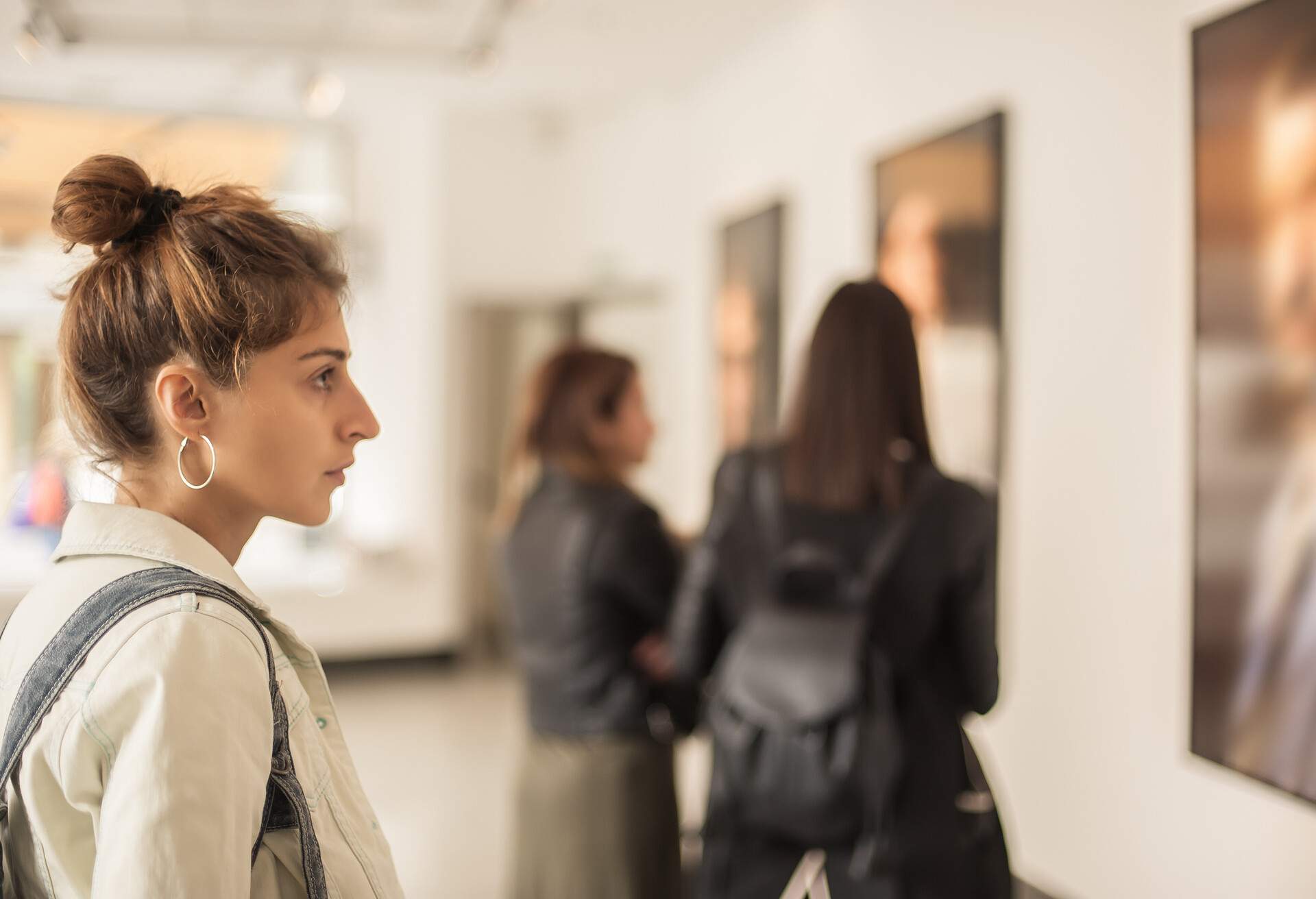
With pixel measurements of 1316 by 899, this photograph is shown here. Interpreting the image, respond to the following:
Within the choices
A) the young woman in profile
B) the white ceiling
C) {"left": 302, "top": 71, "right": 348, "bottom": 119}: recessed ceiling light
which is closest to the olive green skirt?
the young woman in profile

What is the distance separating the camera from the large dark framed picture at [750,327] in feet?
16.9

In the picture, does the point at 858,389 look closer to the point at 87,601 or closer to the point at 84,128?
the point at 87,601

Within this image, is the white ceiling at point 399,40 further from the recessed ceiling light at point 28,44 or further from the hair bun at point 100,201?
the hair bun at point 100,201

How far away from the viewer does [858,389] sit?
1.79 m

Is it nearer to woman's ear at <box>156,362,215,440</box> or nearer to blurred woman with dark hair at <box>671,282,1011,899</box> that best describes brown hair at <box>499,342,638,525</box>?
blurred woman with dark hair at <box>671,282,1011,899</box>

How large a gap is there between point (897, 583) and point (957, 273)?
2167 millimetres

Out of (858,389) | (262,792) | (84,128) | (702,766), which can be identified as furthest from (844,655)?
(84,128)

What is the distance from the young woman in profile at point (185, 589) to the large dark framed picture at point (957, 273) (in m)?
2.62

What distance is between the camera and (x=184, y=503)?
1.05m

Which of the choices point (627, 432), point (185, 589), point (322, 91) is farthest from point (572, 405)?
point (322, 91)

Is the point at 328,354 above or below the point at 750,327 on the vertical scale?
below

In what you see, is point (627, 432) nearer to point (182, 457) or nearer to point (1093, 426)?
point (1093, 426)

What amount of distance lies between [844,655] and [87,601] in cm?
113

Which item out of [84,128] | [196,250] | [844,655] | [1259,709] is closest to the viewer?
[196,250]
